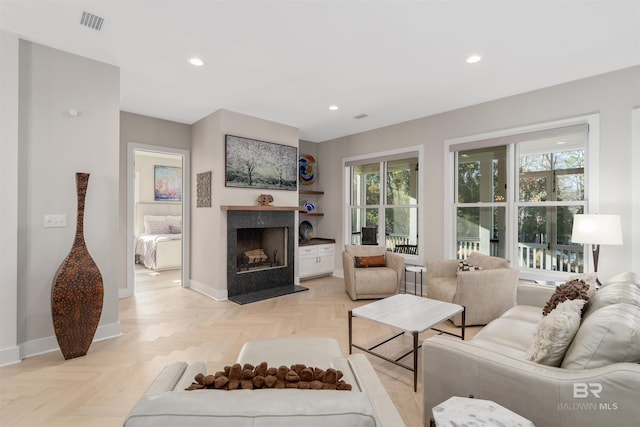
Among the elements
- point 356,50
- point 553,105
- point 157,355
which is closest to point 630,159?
point 553,105

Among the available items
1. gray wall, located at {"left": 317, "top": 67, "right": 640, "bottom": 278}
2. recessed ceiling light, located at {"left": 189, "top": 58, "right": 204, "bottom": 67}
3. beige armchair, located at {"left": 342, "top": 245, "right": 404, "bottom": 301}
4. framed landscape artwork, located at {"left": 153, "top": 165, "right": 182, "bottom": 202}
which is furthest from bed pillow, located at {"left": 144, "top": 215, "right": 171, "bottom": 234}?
recessed ceiling light, located at {"left": 189, "top": 58, "right": 204, "bottom": 67}

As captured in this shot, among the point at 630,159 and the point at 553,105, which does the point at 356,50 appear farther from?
the point at 630,159

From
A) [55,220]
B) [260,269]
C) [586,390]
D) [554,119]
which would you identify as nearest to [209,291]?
[260,269]

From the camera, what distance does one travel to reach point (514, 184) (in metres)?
4.00

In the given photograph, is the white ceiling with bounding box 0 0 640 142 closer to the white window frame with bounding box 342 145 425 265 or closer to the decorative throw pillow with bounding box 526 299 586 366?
the white window frame with bounding box 342 145 425 265

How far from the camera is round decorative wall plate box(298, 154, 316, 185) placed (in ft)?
20.1

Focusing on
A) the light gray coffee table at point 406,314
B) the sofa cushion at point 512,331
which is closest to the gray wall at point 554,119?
the sofa cushion at point 512,331

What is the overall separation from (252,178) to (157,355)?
2.70m

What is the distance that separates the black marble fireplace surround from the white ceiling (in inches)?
67.4

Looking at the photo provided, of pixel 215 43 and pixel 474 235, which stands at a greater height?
pixel 215 43

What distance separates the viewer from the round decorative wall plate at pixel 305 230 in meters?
6.06

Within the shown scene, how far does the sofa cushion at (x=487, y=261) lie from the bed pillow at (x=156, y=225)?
647 cm

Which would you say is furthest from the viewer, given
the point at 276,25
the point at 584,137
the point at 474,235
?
the point at 474,235

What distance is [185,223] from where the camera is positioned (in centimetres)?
495
